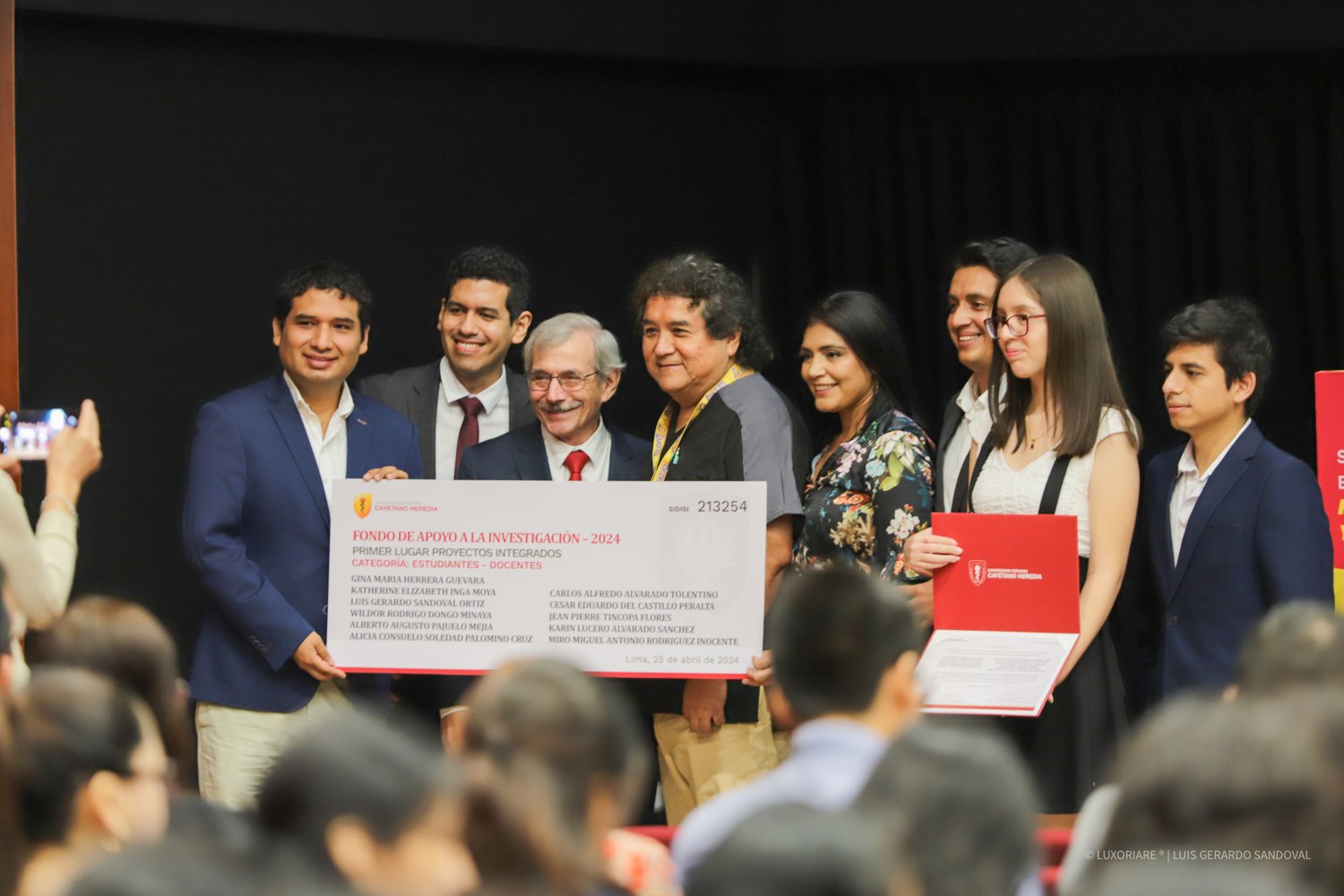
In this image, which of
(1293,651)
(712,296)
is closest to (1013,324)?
(712,296)

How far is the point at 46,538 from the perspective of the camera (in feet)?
11.7

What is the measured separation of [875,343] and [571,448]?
95 cm

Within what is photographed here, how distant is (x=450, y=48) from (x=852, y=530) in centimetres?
314

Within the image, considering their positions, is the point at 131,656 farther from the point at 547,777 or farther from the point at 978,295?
the point at 978,295

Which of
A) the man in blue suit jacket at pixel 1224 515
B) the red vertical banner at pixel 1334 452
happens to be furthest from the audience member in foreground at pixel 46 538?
the red vertical banner at pixel 1334 452

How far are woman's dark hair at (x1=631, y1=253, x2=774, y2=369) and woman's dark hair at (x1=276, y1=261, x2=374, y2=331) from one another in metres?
0.81

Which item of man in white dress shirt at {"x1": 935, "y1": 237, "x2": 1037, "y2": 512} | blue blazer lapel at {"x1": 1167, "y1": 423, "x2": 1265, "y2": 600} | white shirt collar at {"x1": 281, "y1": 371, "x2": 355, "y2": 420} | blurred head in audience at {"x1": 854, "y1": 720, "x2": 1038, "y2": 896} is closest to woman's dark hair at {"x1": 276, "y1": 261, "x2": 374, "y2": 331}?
white shirt collar at {"x1": 281, "y1": 371, "x2": 355, "y2": 420}

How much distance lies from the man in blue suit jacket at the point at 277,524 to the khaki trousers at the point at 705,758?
0.88 m

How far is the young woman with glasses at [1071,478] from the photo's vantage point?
161 inches

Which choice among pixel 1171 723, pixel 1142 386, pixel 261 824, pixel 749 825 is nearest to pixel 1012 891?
pixel 1171 723

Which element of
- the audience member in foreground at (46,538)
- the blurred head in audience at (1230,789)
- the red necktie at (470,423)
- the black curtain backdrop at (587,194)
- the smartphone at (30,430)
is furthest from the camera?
the black curtain backdrop at (587,194)

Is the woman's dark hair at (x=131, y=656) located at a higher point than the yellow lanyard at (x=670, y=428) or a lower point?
lower

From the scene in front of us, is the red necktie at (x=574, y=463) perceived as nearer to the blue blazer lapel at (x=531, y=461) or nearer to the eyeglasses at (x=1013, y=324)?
the blue blazer lapel at (x=531, y=461)

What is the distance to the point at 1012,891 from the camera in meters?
1.80
